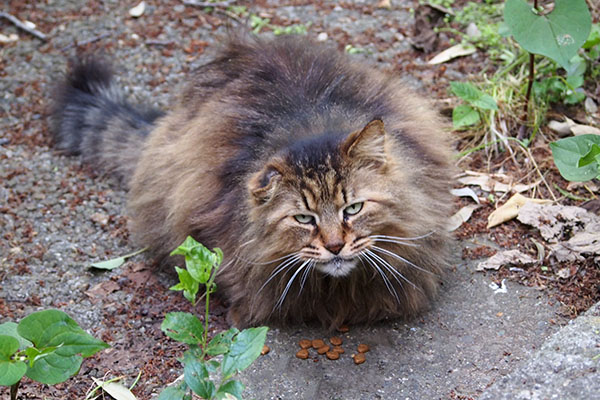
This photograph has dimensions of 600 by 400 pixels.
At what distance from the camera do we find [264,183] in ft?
9.20

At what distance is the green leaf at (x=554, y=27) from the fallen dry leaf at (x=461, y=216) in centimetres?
79

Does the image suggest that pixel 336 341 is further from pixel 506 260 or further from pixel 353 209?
pixel 506 260

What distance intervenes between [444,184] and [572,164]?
0.52 meters

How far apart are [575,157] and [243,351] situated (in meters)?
1.49

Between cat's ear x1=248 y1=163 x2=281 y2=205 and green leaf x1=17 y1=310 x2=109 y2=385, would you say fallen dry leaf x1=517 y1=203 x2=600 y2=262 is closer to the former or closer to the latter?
cat's ear x1=248 y1=163 x2=281 y2=205

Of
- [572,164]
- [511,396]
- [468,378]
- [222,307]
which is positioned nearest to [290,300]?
[222,307]

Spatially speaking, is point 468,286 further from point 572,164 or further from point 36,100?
point 36,100

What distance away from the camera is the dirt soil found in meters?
3.16

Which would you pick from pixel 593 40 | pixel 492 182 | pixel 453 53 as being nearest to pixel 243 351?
pixel 492 182

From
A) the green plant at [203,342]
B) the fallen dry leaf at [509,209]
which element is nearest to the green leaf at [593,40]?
the fallen dry leaf at [509,209]

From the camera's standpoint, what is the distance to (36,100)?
15.8ft

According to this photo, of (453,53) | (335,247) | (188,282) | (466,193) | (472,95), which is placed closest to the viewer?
(188,282)

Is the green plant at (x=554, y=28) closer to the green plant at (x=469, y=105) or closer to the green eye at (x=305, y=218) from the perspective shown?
the green plant at (x=469, y=105)

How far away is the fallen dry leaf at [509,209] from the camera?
3.59 m
